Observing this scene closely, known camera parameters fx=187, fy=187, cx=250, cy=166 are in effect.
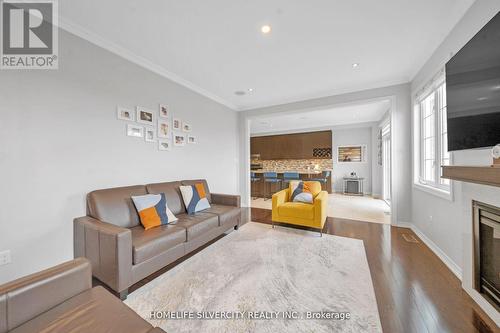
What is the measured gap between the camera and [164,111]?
122 inches

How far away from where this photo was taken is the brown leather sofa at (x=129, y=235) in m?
1.62

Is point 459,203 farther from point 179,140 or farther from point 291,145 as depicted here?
point 291,145

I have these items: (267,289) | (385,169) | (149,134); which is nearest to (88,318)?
(267,289)

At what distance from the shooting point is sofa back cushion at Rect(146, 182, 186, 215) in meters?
2.69

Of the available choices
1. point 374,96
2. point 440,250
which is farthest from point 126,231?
point 374,96

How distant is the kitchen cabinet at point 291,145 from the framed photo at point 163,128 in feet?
18.7

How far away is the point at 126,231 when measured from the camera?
1.65 metres

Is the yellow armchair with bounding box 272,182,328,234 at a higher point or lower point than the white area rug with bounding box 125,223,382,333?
higher

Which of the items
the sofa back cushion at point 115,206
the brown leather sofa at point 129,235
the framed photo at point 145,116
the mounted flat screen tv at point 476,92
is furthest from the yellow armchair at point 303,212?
the framed photo at point 145,116

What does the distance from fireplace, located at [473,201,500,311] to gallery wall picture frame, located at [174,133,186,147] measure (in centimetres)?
376

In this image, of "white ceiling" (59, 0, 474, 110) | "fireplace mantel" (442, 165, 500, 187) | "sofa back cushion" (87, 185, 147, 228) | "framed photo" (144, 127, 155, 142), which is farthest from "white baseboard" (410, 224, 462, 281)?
"framed photo" (144, 127, 155, 142)

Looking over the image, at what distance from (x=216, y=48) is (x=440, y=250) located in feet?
12.8

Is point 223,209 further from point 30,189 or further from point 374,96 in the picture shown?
point 374,96

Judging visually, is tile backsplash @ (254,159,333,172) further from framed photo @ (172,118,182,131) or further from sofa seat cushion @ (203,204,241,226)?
framed photo @ (172,118,182,131)
